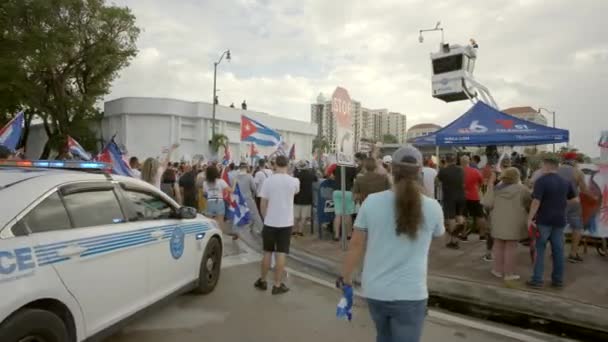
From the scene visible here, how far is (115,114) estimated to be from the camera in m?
39.8

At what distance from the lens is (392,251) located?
2.56 metres

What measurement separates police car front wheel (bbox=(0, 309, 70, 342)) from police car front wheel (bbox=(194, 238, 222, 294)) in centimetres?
241

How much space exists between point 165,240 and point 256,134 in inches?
386

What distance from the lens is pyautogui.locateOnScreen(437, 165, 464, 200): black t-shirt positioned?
8227 millimetres

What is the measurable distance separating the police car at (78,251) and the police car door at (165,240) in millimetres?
11

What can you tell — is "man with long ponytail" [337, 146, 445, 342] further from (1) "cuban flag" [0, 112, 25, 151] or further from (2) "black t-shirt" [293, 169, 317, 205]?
(1) "cuban flag" [0, 112, 25, 151]

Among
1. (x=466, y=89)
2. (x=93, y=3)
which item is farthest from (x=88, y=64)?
(x=466, y=89)

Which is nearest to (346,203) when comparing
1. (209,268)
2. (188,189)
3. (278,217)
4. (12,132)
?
(278,217)

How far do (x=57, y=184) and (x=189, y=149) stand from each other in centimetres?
3781

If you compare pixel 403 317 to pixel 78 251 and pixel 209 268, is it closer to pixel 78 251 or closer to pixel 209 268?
pixel 78 251

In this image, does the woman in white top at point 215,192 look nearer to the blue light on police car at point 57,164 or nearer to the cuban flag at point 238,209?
the cuban flag at point 238,209

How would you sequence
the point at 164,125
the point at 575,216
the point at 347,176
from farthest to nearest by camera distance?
the point at 164,125 → the point at 347,176 → the point at 575,216

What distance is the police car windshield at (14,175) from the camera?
3.14 meters

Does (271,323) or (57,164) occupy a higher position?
(57,164)
